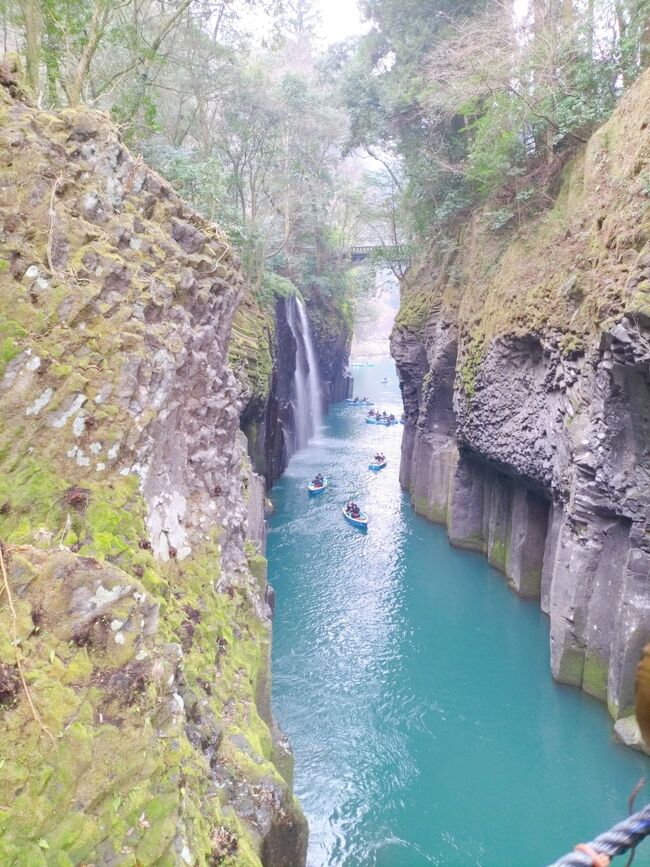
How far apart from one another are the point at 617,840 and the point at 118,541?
15.4 ft

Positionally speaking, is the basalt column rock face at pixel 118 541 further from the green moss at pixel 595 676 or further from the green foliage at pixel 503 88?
the green foliage at pixel 503 88

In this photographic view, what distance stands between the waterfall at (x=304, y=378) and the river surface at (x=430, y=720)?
17.0 meters

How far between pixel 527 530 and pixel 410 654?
15.2ft

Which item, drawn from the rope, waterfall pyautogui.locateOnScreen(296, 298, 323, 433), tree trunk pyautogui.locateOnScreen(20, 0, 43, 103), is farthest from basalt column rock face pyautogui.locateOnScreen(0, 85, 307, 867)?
waterfall pyautogui.locateOnScreen(296, 298, 323, 433)

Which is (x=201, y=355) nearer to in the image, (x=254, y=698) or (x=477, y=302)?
(x=254, y=698)

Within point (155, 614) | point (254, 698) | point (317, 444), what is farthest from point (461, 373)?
point (317, 444)

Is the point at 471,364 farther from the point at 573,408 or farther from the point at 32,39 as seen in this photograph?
the point at 32,39

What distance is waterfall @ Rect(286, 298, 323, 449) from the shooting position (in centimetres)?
3472

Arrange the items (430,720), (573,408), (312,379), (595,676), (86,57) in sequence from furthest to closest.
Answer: (312,379)
(573,408)
(430,720)
(595,676)
(86,57)

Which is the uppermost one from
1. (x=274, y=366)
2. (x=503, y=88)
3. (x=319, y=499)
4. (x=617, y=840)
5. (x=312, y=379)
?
(x=503, y=88)

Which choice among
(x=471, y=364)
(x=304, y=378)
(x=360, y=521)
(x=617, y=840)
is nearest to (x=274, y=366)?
(x=360, y=521)

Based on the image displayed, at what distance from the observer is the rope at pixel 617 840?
1414mm

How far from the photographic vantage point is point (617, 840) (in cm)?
142

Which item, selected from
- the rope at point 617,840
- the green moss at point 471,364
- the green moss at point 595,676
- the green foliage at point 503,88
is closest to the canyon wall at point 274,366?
the green moss at point 471,364
